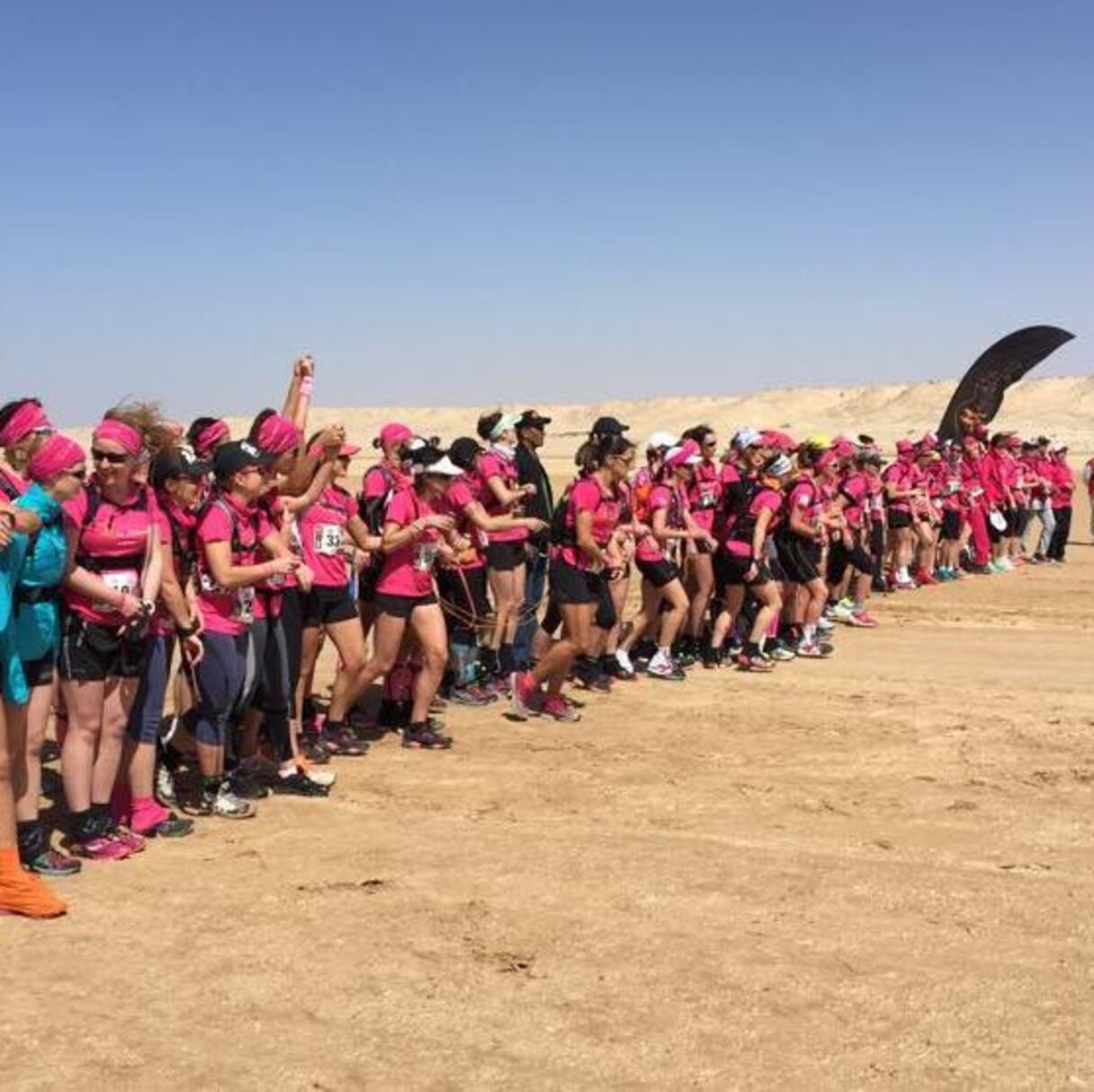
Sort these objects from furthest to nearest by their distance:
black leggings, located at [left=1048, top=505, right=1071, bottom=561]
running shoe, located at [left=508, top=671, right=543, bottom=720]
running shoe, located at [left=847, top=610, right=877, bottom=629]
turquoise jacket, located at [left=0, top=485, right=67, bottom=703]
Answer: black leggings, located at [left=1048, top=505, right=1071, bottom=561] → running shoe, located at [left=847, top=610, right=877, bottom=629] → running shoe, located at [left=508, top=671, right=543, bottom=720] → turquoise jacket, located at [left=0, top=485, right=67, bottom=703]

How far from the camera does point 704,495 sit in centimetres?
1021

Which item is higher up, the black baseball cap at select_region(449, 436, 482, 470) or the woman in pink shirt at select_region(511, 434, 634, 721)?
the black baseball cap at select_region(449, 436, 482, 470)

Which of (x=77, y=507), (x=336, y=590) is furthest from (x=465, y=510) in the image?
(x=77, y=507)

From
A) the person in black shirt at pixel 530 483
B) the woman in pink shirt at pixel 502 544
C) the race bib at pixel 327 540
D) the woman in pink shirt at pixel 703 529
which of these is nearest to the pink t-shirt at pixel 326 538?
the race bib at pixel 327 540

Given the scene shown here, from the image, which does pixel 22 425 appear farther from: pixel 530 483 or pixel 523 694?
pixel 530 483

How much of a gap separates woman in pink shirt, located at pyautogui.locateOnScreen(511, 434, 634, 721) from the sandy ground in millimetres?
597

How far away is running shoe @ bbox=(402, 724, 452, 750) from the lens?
762cm

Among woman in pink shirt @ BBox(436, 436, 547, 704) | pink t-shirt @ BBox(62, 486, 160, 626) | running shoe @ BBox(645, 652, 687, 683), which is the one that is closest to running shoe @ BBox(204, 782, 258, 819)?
pink t-shirt @ BBox(62, 486, 160, 626)

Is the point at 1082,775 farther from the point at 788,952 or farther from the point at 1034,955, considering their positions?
the point at 788,952

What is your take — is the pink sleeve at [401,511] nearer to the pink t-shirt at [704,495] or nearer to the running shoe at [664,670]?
the running shoe at [664,670]

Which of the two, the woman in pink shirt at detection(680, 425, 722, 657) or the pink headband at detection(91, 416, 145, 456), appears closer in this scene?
the pink headband at detection(91, 416, 145, 456)

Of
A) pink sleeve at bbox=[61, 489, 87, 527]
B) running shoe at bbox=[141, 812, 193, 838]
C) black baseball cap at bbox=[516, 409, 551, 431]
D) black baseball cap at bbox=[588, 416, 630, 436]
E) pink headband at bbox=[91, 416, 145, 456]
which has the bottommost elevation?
running shoe at bbox=[141, 812, 193, 838]

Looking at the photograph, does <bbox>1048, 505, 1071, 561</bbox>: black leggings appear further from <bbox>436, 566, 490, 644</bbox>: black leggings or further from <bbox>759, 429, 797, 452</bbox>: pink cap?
<bbox>436, 566, 490, 644</bbox>: black leggings

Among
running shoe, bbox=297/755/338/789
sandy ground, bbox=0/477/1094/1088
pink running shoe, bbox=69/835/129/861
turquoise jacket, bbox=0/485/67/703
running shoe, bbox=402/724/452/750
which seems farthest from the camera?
running shoe, bbox=402/724/452/750
